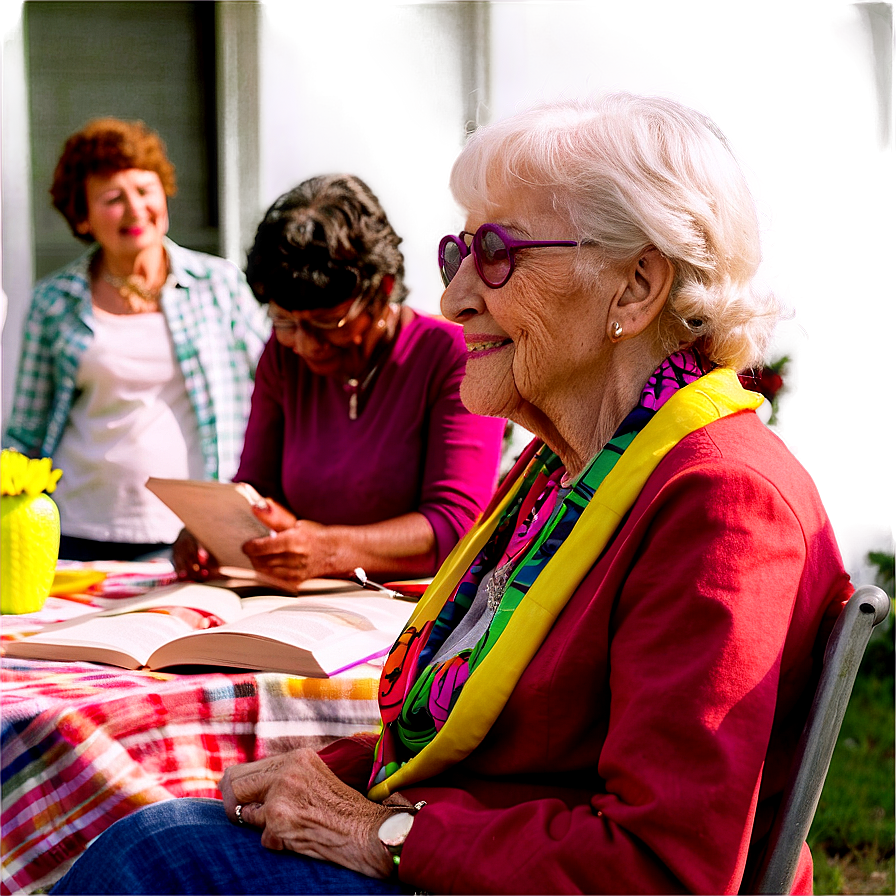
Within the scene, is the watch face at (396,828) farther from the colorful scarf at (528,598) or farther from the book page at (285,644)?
the book page at (285,644)

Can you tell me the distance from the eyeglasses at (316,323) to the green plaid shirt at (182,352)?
1.44 m

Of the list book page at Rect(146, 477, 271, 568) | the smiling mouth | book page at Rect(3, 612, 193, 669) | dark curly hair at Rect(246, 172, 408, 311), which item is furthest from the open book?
dark curly hair at Rect(246, 172, 408, 311)

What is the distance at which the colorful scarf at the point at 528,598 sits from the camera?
49.1 inches

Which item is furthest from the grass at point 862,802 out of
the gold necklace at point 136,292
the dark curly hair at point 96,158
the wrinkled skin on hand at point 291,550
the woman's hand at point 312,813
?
the dark curly hair at point 96,158

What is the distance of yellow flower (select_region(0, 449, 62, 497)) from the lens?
2123 mm

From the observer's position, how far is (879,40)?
4711 millimetres

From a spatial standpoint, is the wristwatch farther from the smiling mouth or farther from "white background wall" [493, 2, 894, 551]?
"white background wall" [493, 2, 894, 551]

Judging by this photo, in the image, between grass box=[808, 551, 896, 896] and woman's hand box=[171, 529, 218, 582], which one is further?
grass box=[808, 551, 896, 896]

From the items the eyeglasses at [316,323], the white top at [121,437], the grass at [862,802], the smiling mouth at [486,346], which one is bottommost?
the grass at [862,802]

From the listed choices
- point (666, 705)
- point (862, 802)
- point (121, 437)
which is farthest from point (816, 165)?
point (666, 705)

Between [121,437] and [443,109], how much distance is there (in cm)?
253

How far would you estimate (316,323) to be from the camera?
8.60ft

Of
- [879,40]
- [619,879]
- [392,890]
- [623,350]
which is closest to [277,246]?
[623,350]

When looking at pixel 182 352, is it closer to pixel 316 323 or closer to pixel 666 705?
pixel 316 323
